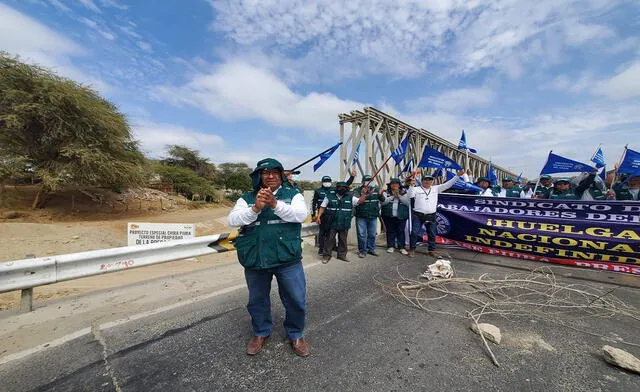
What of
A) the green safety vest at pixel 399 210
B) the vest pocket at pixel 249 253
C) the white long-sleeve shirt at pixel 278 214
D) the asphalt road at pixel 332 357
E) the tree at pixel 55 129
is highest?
the tree at pixel 55 129

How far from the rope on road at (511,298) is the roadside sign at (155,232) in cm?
395

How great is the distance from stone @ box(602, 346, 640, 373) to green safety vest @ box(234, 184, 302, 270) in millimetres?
2707

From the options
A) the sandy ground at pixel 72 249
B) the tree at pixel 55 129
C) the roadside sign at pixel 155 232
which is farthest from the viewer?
the tree at pixel 55 129

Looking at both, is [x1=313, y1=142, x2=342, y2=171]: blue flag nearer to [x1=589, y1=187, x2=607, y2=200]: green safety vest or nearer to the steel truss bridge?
the steel truss bridge

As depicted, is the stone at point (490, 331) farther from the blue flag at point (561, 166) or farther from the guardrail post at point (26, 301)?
the blue flag at point (561, 166)

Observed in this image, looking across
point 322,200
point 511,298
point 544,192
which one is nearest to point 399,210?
point 322,200

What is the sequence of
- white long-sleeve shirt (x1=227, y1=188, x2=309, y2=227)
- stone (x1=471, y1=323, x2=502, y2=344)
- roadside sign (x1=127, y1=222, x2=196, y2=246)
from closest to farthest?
1. white long-sleeve shirt (x1=227, y1=188, x2=309, y2=227)
2. stone (x1=471, y1=323, x2=502, y2=344)
3. roadside sign (x1=127, y1=222, x2=196, y2=246)

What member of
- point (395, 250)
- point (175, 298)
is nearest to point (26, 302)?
point (175, 298)

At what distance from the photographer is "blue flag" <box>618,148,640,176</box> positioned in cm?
559

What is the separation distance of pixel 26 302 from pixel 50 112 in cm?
1753

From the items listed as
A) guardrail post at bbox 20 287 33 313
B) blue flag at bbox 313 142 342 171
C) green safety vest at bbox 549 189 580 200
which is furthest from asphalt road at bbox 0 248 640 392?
blue flag at bbox 313 142 342 171

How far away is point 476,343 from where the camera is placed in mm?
2656

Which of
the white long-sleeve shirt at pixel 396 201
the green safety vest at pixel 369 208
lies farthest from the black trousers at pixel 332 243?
the white long-sleeve shirt at pixel 396 201

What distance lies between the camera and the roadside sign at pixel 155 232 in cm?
571
